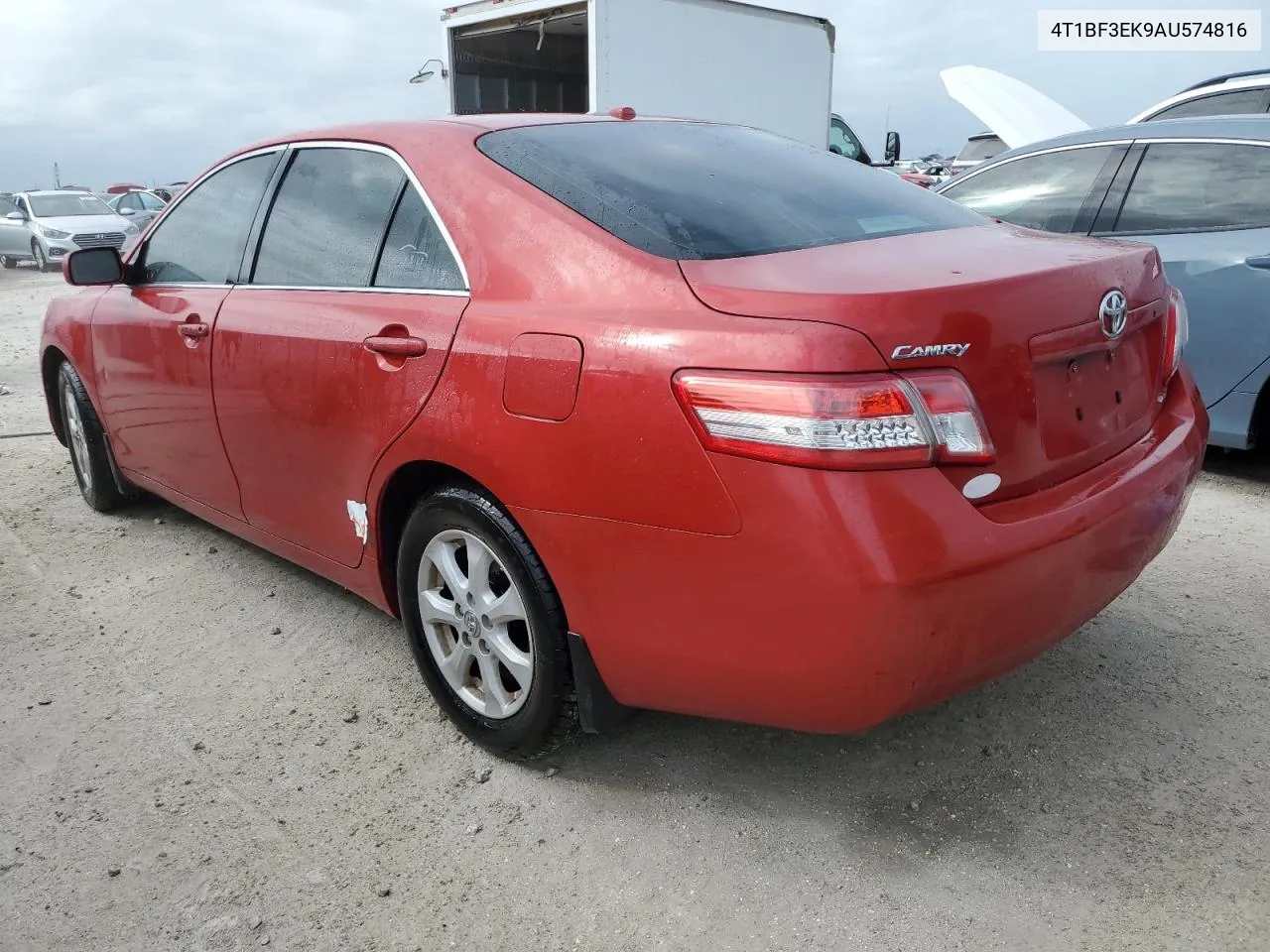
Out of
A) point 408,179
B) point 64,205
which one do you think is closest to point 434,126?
point 408,179

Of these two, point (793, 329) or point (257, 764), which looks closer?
point (793, 329)

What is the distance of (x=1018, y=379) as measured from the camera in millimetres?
1933

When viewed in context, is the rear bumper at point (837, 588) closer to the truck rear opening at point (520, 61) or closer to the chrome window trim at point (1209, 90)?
the chrome window trim at point (1209, 90)

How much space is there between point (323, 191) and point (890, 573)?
6.77 feet

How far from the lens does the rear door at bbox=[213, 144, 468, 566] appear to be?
2.48 m

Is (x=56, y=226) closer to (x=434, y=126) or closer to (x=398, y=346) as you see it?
(x=434, y=126)

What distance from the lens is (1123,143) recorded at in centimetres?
477

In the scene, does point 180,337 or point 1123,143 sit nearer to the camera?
point 180,337

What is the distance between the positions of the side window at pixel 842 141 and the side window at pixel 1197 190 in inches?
373

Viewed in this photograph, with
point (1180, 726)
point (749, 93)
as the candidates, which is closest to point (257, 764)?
point (1180, 726)

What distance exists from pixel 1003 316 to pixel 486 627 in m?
1.33

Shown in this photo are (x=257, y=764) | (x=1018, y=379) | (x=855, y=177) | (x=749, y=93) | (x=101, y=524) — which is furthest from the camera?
(x=749, y=93)

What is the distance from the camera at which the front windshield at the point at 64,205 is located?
2070 cm

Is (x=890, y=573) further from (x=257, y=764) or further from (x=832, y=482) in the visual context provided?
(x=257, y=764)
